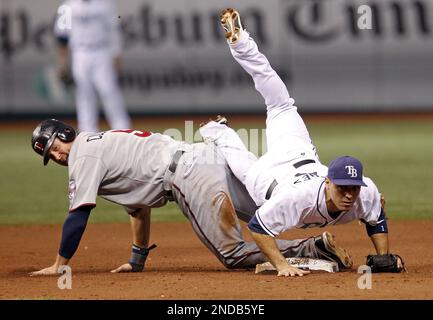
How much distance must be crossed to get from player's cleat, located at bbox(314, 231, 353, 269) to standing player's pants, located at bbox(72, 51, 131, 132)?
9091mm

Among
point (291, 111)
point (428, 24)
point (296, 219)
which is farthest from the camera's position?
point (428, 24)

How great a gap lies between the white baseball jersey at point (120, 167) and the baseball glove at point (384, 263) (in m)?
1.53

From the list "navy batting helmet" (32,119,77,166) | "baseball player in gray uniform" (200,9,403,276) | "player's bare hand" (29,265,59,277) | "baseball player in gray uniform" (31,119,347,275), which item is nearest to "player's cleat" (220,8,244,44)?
"baseball player in gray uniform" (200,9,403,276)

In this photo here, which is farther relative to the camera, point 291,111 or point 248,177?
point 291,111

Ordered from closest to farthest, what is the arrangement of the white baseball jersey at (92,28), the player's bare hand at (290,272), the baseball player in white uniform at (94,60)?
1. the player's bare hand at (290,272)
2. the baseball player in white uniform at (94,60)
3. the white baseball jersey at (92,28)

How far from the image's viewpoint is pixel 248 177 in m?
6.97

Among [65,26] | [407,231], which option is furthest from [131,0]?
[407,231]

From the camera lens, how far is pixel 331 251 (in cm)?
691

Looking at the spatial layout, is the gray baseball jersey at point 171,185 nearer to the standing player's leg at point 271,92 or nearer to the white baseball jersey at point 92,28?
the standing player's leg at point 271,92

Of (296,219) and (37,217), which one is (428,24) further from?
(296,219)

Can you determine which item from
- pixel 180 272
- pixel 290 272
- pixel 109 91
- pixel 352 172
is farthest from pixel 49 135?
pixel 109 91

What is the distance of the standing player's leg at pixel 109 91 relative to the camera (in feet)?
52.3

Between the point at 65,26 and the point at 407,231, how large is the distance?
1083 cm

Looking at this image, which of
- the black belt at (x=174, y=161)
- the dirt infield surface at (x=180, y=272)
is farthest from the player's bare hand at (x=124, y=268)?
the black belt at (x=174, y=161)
